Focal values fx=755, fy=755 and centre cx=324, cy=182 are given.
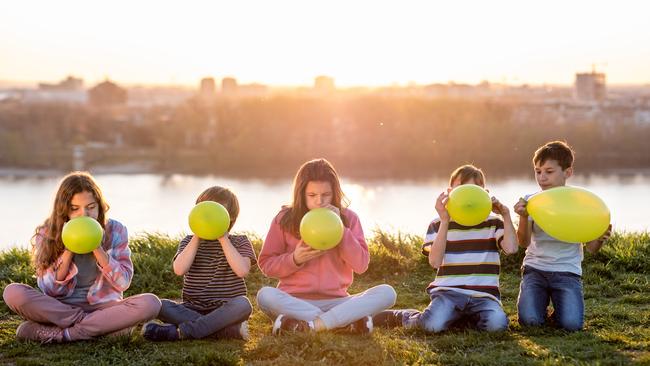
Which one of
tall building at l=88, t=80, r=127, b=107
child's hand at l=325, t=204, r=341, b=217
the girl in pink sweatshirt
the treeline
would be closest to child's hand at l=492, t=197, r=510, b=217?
the girl in pink sweatshirt

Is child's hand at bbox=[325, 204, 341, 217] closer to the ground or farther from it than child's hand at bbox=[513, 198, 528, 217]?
farther from it

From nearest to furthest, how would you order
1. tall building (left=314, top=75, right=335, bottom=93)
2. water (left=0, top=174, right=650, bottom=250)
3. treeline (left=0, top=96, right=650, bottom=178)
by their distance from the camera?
water (left=0, top=174, right=650, bottom=250) < treeline (left=0, top=96, right=650, bottom=178) < tall building (left=314, top=75, right=335, bottom=93)

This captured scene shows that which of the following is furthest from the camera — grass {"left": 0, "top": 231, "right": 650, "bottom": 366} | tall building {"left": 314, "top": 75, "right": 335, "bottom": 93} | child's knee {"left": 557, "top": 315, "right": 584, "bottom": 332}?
tall building {"left": 314, "top": 75, "right": 335, "bottom": 93}

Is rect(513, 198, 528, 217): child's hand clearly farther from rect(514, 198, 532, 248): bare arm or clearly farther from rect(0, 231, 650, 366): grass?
rect(0, 231, 650, 366): grass

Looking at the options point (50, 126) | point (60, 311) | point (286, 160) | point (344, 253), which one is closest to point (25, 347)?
point (60, 311)

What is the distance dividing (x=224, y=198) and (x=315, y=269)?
602mm

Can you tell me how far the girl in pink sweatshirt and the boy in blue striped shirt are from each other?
0.26 m

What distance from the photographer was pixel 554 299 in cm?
400

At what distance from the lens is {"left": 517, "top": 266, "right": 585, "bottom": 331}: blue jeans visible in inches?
154

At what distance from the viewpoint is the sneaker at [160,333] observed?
3725mm

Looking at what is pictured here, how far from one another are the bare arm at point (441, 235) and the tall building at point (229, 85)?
285 feet

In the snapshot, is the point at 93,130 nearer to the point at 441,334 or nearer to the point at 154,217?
the point at 154,217

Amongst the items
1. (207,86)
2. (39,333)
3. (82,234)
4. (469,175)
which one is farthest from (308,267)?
(207,86)

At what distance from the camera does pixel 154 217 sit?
3133cm
